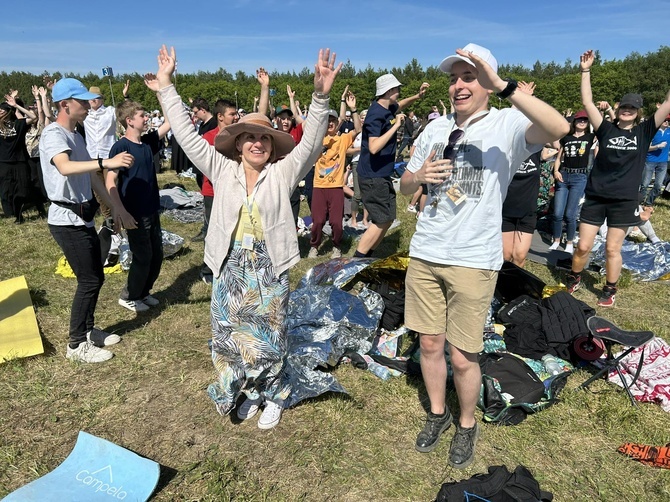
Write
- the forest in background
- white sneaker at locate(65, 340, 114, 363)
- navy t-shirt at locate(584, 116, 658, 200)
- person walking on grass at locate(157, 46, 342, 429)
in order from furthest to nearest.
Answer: the forest in background < navy t-shirt at locate(584, 116, 658, 200) < white sneaker at locate(65, 340, 114, 363) < person walking on grass at locate(157, 46, 342, 429)

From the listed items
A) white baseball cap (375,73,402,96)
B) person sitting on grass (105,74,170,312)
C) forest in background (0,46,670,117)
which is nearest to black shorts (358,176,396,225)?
white baseball cap (375,73,402,96)

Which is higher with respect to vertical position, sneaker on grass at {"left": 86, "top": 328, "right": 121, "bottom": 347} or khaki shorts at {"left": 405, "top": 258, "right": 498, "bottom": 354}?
khaki shorts at {"left": 405, "top": 258, "right": 498, "bottom": 354}

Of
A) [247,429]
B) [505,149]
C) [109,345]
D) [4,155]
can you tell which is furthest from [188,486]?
[4,155]

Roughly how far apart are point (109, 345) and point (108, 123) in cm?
407

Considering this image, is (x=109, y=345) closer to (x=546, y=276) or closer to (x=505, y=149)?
(x=505, y=149)

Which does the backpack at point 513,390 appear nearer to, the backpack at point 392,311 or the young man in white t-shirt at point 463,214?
the young man in white t-shirt at point 463,214

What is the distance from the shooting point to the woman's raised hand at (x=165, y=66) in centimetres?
245

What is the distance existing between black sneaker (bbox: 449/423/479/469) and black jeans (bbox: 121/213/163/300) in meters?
3.28

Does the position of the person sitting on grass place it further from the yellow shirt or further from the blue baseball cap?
the yellow shirt

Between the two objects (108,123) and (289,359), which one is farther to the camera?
(108,123)

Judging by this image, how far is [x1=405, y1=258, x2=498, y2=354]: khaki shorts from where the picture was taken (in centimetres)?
241

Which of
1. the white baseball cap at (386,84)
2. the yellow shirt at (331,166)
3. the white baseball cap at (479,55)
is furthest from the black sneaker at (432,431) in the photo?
the yellow shirt at (331,166)

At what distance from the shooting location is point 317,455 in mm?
2770

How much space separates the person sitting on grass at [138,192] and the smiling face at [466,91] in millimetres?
2800
